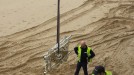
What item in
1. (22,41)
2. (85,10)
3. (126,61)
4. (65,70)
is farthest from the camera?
(85,10)

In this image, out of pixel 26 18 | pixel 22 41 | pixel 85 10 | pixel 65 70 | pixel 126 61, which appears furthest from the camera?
pixel 85 10

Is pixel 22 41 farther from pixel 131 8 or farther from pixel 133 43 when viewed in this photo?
pixel 131 8

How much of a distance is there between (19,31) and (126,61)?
178 inches

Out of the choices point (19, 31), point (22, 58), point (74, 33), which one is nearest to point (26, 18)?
point (19, 31)

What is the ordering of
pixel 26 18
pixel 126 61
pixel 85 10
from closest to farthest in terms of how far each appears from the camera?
pixel 126 61, pixel 26 18, pixel 85 10

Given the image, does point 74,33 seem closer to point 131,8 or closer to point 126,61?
point 126,61

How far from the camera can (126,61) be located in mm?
12055

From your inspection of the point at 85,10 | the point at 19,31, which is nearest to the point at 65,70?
the point at 19,31

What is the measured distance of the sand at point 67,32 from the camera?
1167cm

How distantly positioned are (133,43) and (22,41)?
14.1 feet

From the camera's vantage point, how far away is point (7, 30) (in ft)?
45.7

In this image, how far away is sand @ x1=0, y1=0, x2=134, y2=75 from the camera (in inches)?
460

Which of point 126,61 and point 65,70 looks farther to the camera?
point 126,61

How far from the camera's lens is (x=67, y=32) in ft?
46.0
